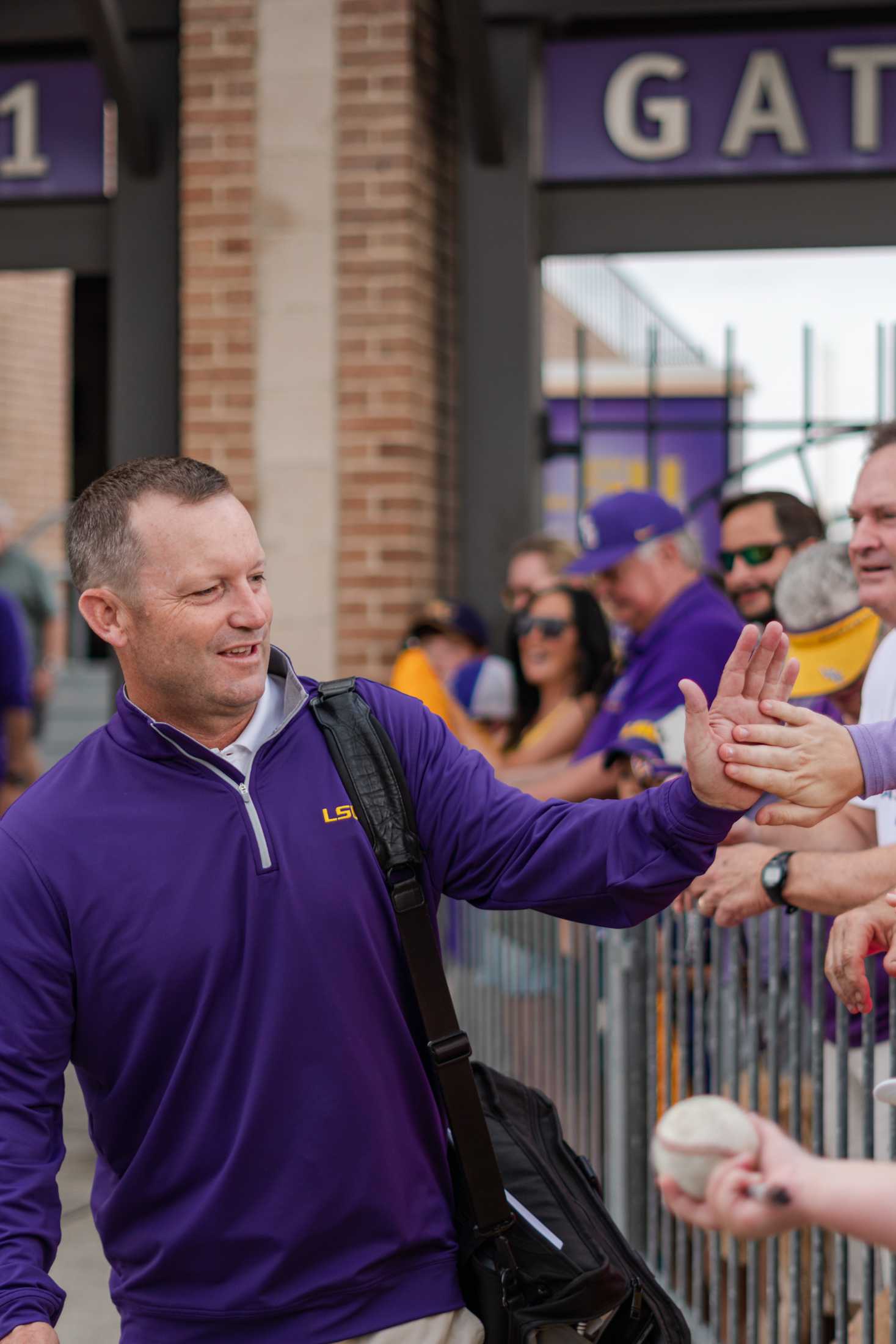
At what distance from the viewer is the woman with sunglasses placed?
17.4 feet

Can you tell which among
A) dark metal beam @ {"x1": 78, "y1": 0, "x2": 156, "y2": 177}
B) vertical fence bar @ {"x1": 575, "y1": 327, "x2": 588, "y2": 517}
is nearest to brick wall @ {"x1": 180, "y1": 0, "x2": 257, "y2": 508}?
dark metal beam @ {"x1": 78, "y1": 0, "x2": 156, "y2": 177}

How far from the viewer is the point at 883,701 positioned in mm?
2809

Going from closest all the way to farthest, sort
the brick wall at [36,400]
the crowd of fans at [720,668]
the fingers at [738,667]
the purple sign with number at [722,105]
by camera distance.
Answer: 1. the fingers at [738,667]
2. the crowd of fans at [720,668]
3. the purple sign with number at [722,105]
4. the brick wall at [36,400]

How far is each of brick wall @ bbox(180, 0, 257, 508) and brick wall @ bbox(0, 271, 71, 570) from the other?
6951 mm

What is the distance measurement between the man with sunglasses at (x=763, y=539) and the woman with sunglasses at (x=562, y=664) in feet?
3.27

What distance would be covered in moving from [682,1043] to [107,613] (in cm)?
178

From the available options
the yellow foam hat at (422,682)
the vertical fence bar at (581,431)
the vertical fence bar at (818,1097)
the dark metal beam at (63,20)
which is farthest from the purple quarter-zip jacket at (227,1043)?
the dark metal beam at (63,20)

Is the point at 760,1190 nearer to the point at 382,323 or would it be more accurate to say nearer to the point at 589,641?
the point at 589,641

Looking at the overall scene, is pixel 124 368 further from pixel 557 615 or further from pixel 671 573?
pixel 671 573

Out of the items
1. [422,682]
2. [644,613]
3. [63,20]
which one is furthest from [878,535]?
[63,20]

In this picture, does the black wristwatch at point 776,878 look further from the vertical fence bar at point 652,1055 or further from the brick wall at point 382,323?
the brick wall at point 382,323

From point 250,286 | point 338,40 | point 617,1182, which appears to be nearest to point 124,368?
point 250,286

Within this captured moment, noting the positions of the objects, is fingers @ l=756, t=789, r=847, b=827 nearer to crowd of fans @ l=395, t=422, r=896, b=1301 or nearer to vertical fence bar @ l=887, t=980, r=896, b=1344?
crowd of fans @ l=395, t=422, r=896, b=1301

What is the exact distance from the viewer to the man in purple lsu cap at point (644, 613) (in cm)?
423
